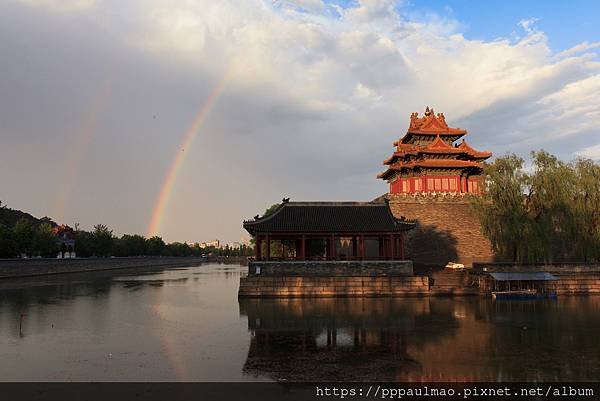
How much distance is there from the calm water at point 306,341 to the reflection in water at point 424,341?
5 centimetres

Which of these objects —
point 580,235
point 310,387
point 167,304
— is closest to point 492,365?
point 310,387

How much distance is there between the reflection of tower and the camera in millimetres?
12820

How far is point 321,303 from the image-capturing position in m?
27.7

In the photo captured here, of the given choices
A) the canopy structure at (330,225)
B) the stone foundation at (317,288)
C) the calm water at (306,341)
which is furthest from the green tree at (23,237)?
the stone foundation at (317,288)

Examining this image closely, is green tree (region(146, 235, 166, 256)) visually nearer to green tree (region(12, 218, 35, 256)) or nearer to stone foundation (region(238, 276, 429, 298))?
green tree (region(12, 218, 35, 256))

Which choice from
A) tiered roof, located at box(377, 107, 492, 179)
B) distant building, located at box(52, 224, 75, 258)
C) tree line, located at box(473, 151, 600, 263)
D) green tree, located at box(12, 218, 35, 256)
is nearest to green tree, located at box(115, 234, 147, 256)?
distant building, located at box(52, 224, 75, 258)

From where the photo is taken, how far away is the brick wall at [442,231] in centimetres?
4616

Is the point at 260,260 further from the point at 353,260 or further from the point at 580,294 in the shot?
the point at 580,294

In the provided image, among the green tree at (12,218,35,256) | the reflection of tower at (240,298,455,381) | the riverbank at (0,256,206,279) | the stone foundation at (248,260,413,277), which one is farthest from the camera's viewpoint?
the green tree at (12,218,35,256)

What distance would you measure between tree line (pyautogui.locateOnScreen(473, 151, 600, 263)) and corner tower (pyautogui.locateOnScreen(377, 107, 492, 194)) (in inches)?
506

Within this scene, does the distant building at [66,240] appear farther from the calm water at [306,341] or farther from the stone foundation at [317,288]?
the stone foundation at [317,288]

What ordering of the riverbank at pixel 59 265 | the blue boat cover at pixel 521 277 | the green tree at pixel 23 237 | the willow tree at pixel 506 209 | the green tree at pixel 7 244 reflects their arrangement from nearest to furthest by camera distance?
the blue boat cover at pixel 521 277 < the willow tree at pixel 506 209 < the riverbank at pixel 59 265 < the green tree at pixel 7 244 < the green tree at pixel 23 237

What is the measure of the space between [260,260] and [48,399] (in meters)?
22.9

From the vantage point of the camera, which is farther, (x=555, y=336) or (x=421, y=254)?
(x=421, y=254)
